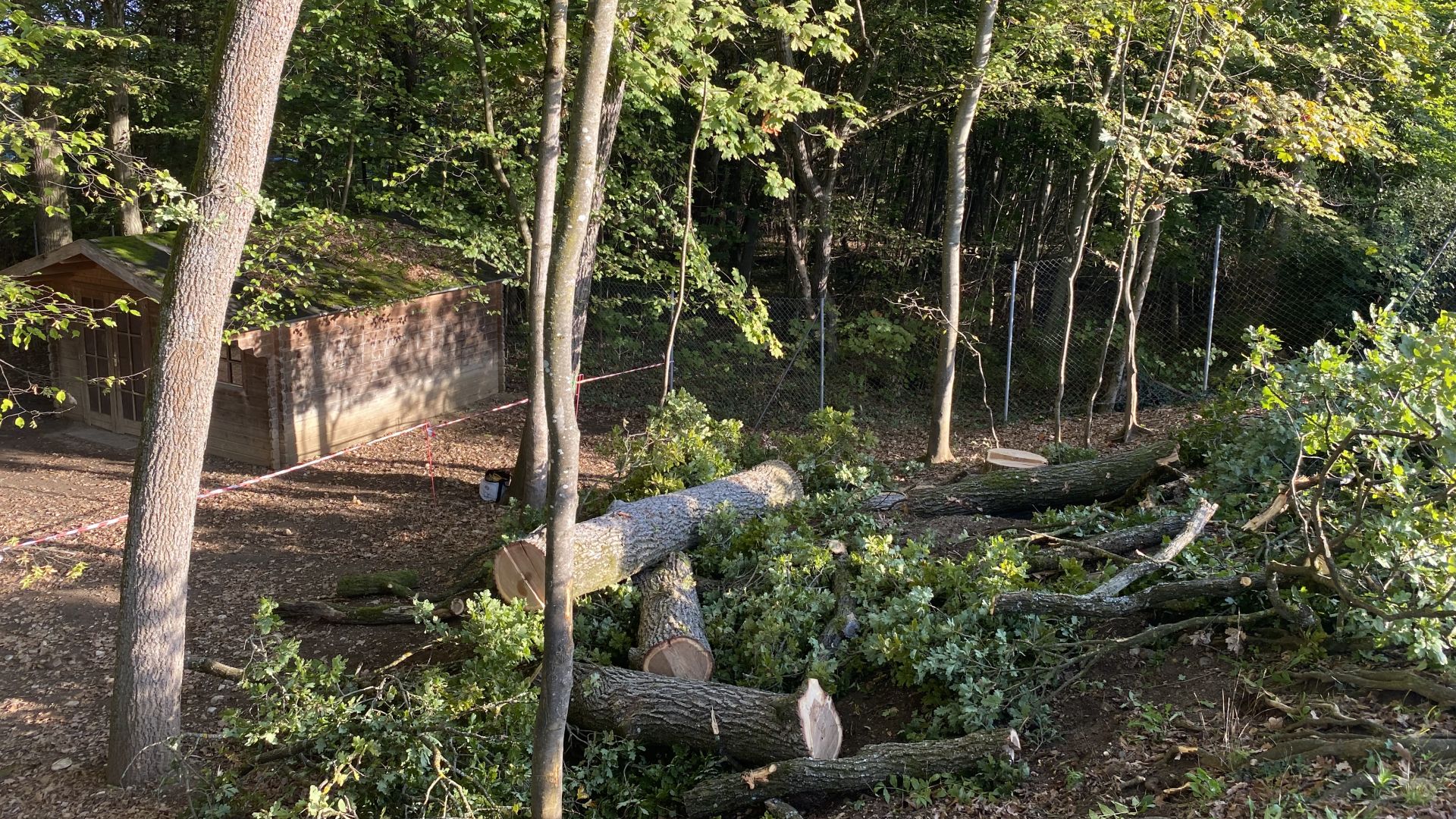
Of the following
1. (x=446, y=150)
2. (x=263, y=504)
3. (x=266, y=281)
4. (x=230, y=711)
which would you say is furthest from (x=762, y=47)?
(x=230, y=711)

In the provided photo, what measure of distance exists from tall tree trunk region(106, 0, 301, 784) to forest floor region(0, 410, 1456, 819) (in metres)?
0.54

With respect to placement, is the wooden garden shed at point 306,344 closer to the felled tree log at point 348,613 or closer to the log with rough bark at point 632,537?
the felled tree log at point 348,613

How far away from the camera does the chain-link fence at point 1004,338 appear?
13711 mm

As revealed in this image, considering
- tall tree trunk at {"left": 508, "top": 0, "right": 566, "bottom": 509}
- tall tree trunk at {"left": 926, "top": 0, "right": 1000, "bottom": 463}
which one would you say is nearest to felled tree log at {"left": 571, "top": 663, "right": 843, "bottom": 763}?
tall tree trunk at {"left": 508, "top": 0, "right": 566, "bottom": 509}

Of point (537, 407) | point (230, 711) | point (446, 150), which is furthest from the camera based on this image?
point (446, 150)

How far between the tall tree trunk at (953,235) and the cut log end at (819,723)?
620cm

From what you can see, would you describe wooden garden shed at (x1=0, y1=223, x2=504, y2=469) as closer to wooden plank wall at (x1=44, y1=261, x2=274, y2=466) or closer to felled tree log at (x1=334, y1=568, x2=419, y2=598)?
wooden plank wall at (x1=44, y1=261, x2=274, y2=466)

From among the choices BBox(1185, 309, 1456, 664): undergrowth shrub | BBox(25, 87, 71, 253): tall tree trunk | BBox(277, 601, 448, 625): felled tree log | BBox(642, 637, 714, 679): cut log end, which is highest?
BBox(25, 87, 71, 253): tall tree trunk

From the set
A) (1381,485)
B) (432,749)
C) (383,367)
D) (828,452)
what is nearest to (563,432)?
(432,749)

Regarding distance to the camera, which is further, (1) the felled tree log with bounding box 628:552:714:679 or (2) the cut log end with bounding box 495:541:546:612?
(2) the cut log end with bounding box 495:541:546:612

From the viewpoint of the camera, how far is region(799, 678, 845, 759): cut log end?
4980 millimetres

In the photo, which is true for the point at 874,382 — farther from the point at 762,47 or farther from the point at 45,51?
the point at 45,51

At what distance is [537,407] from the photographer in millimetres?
5629

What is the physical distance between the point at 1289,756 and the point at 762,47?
13408 millimetres
